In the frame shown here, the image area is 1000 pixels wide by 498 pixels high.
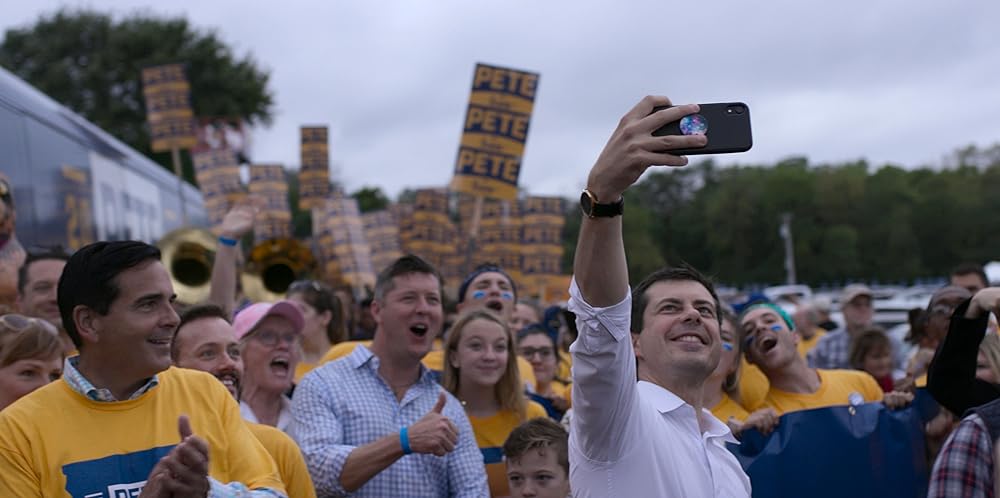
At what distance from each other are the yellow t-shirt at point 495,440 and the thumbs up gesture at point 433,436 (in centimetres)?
91

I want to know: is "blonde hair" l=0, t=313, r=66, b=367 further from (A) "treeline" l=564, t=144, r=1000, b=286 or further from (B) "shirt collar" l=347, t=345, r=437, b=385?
(A) "treeline" l=564, t=144, r=1000, b=286

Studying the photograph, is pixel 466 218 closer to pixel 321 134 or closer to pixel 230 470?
pixel 321 134

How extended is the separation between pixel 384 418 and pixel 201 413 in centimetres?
162

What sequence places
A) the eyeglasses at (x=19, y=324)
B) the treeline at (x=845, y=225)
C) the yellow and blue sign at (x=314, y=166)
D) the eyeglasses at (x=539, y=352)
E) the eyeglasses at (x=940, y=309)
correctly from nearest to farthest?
the eyeglasses at (x=19, y=324) → the eyeglasses at (x=940, y=309) → the eyeglasses at (x=539, y=352) → the yellow and blue sign at (x=314, y=166) → the treeline at (x=845, y=225)

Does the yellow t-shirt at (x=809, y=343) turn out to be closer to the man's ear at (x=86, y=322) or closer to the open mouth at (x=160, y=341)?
the open mouth at (x=160, y=341)

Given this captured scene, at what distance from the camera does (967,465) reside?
306 cm

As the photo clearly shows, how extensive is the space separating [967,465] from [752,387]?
238 centimetres

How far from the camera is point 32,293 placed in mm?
5238

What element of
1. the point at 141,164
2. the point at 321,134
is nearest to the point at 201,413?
the point at 141,164

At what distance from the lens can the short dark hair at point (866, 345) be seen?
7.86 m

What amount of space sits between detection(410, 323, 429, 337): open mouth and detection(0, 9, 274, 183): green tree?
34.8 m

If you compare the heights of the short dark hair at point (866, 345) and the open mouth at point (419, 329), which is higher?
the open mouth at point (419, 329)

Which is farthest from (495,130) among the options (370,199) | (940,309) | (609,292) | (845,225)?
(845,225)

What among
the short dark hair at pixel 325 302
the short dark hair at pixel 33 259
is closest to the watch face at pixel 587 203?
the short dark hair at pixel 33 259
